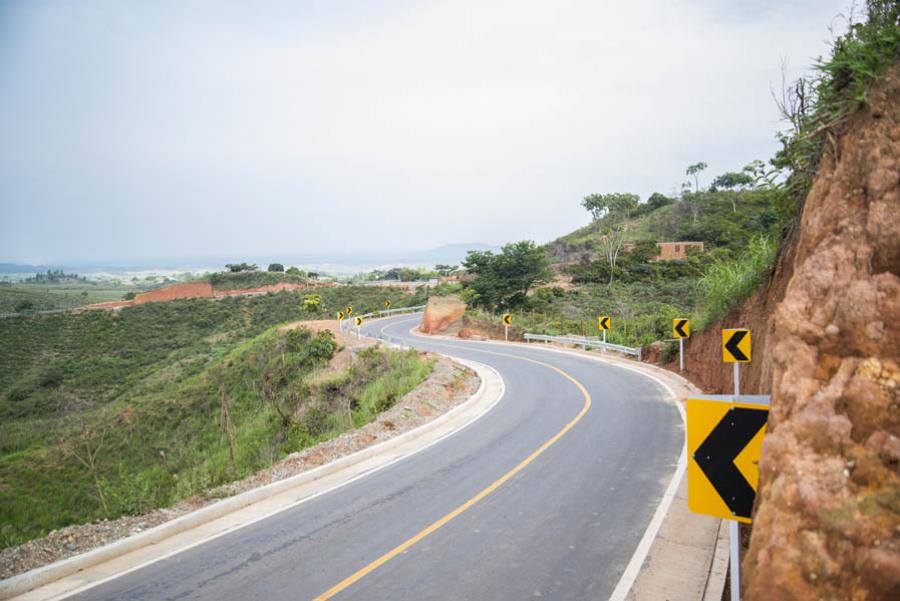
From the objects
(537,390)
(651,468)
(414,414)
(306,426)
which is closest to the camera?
(651,468)

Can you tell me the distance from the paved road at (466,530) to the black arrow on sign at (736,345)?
2.13 metres

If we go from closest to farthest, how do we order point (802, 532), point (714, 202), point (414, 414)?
point (802, 532), point (414, 414), point (714, 202)

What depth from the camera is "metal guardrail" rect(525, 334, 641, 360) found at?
23270 mm

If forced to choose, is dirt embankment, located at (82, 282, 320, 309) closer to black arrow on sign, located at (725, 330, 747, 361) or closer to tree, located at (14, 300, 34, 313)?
tree, located at (14, 300, 34, 313)

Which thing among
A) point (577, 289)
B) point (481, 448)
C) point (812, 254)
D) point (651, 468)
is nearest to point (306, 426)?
point (481, 448)

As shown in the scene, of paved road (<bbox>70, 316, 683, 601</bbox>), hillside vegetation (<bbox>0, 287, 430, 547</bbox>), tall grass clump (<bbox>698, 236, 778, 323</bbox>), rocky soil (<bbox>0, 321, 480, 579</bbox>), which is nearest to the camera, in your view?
paved road (<bbox>70, 316, 683, 601</bbox>)

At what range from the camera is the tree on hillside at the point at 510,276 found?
4522 centimetres

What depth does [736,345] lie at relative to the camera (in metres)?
10.4

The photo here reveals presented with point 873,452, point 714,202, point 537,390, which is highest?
point 714,202

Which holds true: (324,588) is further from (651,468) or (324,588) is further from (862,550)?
(651,468)

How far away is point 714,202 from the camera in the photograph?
278 ft

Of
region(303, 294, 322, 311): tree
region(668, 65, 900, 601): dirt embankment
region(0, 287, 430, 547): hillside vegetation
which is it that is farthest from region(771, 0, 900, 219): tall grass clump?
region(303, 294, 322, 311): tree

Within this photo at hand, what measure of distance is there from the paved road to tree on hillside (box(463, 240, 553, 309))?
3290cm

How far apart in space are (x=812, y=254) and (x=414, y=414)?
35.6 feet
